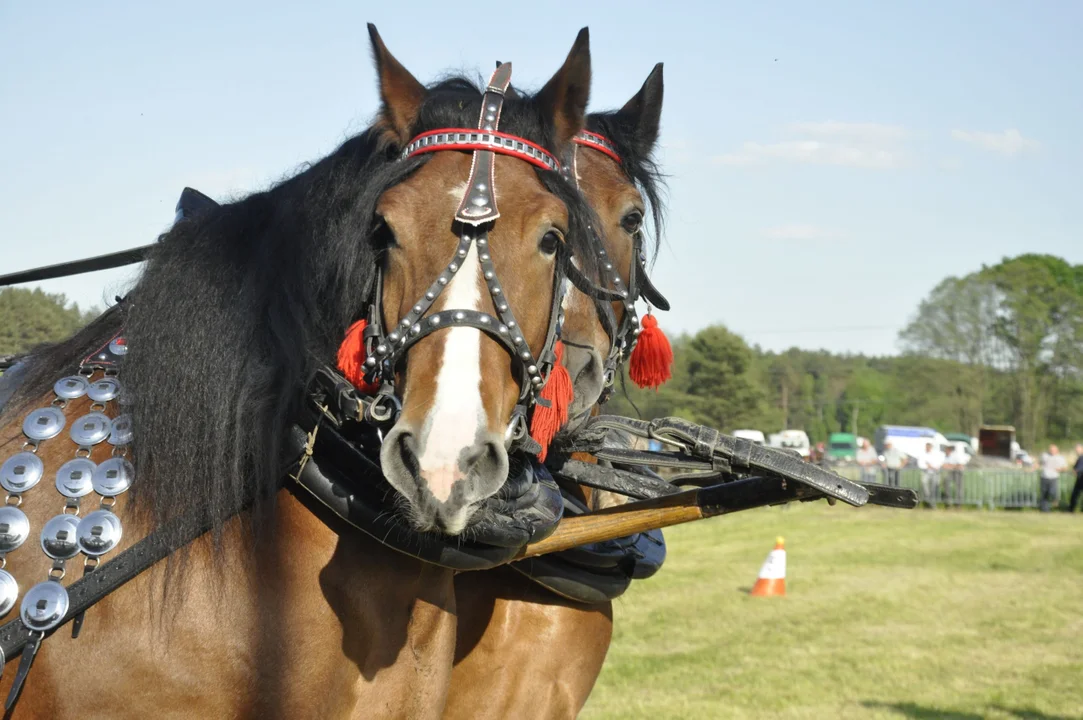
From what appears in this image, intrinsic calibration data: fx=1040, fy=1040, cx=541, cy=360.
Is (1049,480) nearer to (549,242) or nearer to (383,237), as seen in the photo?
(549,242)

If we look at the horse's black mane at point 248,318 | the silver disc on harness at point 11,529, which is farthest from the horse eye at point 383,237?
the silver disc on harness at point 11,529

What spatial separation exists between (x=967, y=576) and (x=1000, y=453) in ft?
81.7

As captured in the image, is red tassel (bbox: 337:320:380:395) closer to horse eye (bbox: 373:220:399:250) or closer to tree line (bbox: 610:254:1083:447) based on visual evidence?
horse eye (bbox: 373:220:399:250)

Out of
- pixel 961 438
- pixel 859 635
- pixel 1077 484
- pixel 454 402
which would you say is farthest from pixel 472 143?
pixel 961 438

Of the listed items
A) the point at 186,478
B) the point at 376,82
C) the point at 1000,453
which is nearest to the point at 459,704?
the point at 186,478

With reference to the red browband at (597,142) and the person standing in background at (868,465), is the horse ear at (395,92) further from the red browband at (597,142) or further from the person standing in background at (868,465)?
the person standing in background at (868,465)

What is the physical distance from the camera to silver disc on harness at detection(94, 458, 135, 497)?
7.10 feet

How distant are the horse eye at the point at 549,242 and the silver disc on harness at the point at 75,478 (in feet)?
3.46

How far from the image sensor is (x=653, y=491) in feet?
10.5

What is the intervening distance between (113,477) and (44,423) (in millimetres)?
212

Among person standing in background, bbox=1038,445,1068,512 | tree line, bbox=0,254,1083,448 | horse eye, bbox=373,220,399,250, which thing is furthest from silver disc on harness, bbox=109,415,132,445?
tree line, bbox=0,254,1083,448

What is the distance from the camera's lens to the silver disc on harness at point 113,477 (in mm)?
2164

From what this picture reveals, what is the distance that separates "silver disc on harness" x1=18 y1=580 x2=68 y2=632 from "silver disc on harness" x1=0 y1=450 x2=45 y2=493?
22 centimetres

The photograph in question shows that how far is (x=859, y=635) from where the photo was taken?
360 inches
